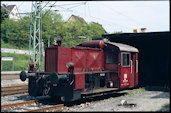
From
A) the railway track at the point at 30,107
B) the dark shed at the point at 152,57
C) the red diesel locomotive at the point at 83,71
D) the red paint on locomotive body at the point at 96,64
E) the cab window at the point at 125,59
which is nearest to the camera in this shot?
the railway track at the point at 30,107

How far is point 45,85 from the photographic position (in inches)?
346

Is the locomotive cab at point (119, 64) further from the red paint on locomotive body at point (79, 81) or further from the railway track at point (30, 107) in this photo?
the railway track at point (30, 107)

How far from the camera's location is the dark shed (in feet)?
53.2

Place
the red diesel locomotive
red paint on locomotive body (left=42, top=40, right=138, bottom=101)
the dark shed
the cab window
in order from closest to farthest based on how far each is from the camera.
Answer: the red diesel locomotive
red paint on locomotive body (left=42, top=40, right=138, bottom=101)
the cab window
the dark shed

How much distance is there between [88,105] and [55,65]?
2292 millimetres

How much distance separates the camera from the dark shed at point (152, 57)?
16203mm

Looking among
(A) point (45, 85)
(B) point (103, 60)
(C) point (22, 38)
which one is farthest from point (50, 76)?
(C) point (22, 38)

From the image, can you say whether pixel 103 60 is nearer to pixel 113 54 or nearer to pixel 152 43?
pixel 113 54

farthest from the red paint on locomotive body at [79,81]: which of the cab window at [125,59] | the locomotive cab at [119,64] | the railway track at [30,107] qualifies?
the cab window at [125,59]

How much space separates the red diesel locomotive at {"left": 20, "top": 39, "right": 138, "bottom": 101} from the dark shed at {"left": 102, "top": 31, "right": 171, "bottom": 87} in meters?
3.72

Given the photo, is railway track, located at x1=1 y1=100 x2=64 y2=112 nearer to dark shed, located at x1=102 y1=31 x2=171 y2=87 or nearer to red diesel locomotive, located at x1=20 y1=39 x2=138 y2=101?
red diesel locomotive, located at x1=20 y1=39 x2=138 y2=101

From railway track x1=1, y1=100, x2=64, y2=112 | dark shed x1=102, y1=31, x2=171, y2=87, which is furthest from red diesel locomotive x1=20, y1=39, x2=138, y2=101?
dark shed x1=102, y1=31, x2=171, y2=87

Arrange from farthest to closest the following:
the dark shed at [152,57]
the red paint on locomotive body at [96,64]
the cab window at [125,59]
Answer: the dark shed at [152,57] → the cab window at [125,59] → the red paint on locomotive body at [96,64]

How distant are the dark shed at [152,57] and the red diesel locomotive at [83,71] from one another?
3720 mm
